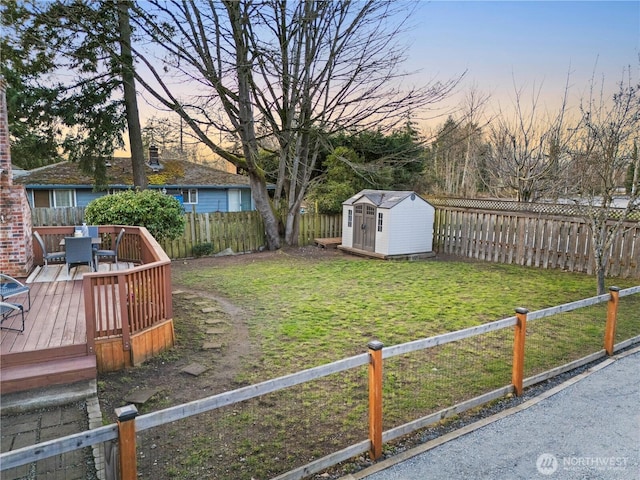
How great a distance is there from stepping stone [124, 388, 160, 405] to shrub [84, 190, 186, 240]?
6.58 meters

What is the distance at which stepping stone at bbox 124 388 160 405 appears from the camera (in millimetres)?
3801

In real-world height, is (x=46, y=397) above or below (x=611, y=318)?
below

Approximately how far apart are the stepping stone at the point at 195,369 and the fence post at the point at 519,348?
3.22m

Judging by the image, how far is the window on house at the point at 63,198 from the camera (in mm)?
19594

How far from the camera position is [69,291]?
20.5 feet

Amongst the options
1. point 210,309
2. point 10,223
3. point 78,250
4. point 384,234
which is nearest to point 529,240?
point 384,234

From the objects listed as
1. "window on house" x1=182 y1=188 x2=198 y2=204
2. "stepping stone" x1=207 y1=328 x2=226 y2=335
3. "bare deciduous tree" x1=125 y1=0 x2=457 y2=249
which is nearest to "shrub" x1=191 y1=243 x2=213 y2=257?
"bare deciduous tree" x1=125 y1=0 x2=457 y2=249

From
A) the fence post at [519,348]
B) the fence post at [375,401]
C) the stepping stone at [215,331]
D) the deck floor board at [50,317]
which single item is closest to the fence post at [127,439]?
the fence post at [375,401]

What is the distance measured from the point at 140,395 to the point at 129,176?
19.3 meters

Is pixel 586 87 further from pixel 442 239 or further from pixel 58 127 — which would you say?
pixel 58 127

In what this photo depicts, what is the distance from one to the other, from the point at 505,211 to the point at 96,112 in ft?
Result: 41.5

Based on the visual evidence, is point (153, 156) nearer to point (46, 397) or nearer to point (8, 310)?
point (8, 310)

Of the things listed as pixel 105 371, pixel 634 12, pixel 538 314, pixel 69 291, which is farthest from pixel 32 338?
pixel 634 12

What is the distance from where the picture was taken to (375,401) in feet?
9.99
